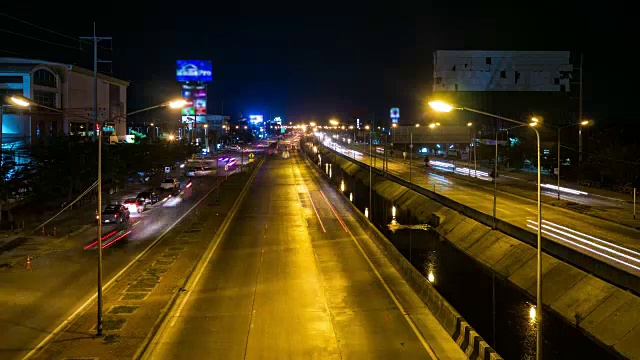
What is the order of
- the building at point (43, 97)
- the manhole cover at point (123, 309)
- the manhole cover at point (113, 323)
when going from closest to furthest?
the manhole cover at point (113, 323)
the manhole cover at point (123, 309)
the building at point (43, 97)

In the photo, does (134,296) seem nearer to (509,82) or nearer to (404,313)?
(404,313)

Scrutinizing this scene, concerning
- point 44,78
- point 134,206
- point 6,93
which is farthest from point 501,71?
point 6,93

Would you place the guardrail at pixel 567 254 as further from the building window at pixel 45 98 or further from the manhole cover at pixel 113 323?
the building window at pixel 45 98

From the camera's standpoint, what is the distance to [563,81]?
4163 inches

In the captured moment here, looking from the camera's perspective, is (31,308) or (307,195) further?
(307,195)

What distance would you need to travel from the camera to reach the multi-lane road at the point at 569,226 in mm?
28611

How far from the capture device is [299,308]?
22656 millimetres

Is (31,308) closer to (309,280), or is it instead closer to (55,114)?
(309,280)

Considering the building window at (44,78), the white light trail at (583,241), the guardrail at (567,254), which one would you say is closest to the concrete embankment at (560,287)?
the guardrail at (567,254)

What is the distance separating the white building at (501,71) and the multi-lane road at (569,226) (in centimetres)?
4929

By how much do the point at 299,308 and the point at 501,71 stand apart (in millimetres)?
93806

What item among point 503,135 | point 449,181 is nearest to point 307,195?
point 449,181

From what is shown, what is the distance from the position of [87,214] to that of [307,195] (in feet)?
84.7

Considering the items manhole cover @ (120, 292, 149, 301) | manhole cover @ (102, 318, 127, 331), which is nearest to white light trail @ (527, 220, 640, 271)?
manhole cover @ (120, 292, 149, 301)
